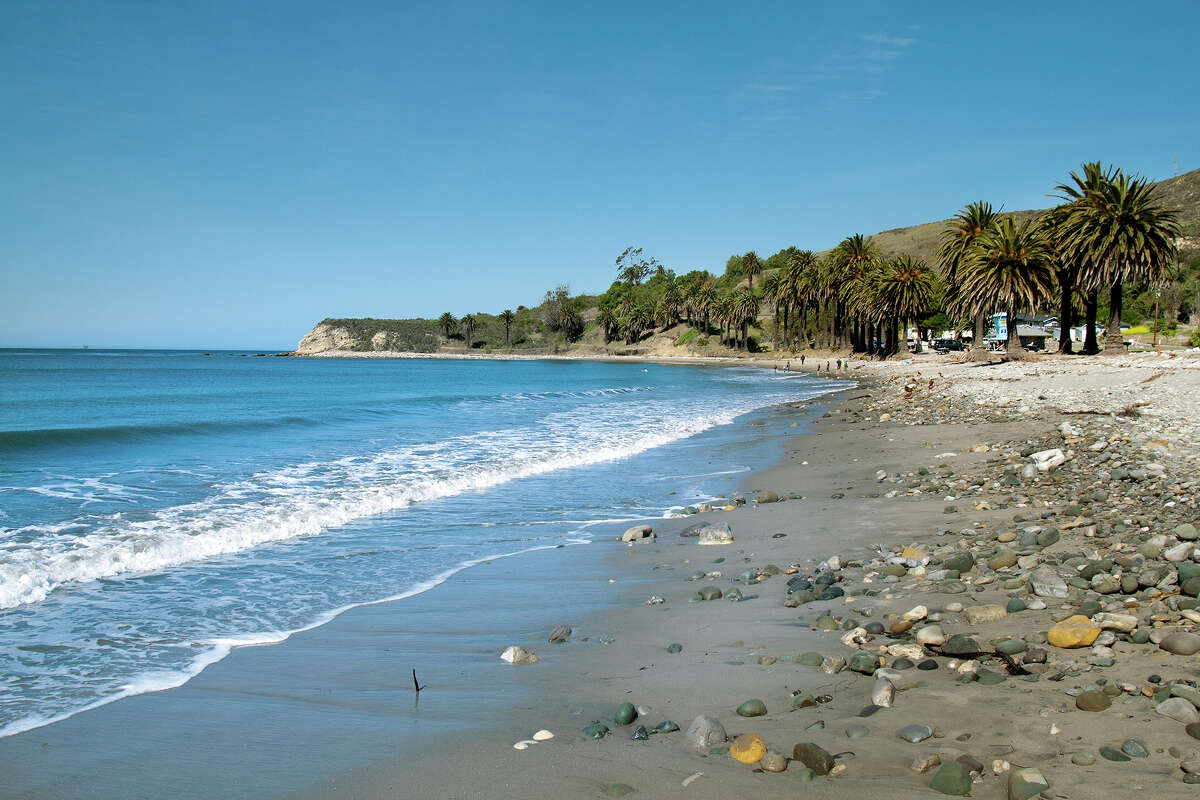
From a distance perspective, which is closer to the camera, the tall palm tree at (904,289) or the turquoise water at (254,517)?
the turquoise water at (254,517)

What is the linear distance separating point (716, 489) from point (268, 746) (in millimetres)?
10048

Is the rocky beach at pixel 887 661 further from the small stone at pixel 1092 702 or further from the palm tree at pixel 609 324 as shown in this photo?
the palm tree at pixel 609 324

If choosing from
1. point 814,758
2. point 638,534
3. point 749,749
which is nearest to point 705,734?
point 749,749

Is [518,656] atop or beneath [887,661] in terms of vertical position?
beneath

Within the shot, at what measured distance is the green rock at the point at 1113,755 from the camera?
3133 mm

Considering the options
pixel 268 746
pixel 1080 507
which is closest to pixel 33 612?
pixel 268 746

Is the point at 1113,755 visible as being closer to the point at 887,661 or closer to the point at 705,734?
the point at 887,661

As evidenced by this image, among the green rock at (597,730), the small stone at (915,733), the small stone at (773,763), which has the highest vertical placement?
the small stone at (915,733)

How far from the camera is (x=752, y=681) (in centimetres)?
467

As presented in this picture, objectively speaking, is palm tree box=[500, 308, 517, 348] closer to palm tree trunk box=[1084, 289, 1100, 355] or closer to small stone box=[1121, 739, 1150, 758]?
palm tree trunk box=[1084, 289, 1100, 355]

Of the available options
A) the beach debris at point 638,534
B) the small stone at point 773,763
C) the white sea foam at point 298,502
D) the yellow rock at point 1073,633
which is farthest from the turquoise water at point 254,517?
the yellow rock at point 1073,633

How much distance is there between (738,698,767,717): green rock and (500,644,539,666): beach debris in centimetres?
179

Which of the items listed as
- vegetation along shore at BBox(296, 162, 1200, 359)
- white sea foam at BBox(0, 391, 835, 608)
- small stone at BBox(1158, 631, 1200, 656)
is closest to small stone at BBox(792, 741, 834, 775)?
small stone at BBox(1158, 631, 1200, 656)

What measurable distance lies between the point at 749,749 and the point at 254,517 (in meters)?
9.51
